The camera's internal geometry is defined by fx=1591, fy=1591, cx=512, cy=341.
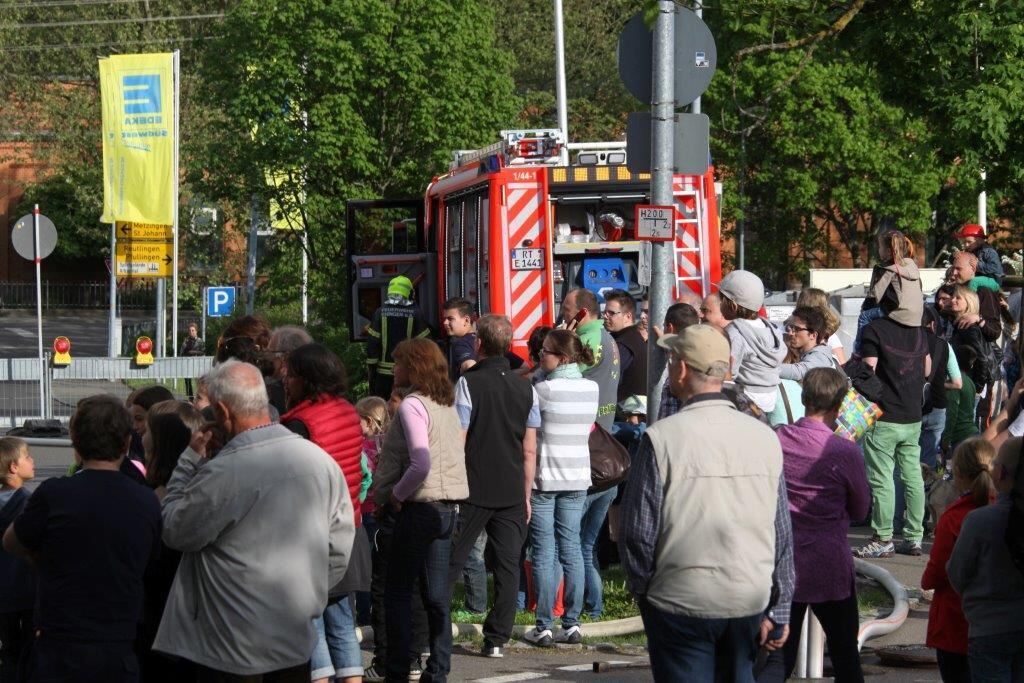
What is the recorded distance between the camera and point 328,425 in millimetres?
6797

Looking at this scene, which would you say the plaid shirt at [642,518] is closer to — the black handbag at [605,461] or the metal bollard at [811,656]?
the metal bollard at [811,656]

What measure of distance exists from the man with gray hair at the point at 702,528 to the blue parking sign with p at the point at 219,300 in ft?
101

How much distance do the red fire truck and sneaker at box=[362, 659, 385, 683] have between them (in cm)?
690

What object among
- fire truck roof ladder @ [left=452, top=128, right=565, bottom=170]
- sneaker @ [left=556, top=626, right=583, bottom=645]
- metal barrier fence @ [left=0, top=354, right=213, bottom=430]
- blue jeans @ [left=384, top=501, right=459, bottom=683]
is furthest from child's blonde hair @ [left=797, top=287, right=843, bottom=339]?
metal barrier fence @ [left=0, top=354, right=213, bottom=430]

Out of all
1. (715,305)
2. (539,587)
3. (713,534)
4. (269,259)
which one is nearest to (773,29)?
(715,305)

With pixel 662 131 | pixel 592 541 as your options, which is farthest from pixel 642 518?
pixel 662 131

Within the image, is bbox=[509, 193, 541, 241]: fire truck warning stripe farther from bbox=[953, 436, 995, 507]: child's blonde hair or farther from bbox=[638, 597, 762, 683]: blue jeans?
bbox=[638, 597, 762, 683]: blue jeans

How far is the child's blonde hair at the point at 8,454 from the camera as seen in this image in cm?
750

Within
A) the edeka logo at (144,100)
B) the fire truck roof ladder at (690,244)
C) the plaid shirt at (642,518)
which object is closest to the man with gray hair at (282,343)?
the plaid shirt at (642,518)

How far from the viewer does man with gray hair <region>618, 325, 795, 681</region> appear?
5.25m

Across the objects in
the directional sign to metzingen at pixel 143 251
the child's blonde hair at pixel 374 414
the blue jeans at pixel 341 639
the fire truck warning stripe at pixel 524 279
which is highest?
the directional sign to metzingen at pixel 143 251

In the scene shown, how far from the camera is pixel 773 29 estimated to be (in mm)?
9984

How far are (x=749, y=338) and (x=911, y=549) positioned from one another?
3834 millimetres

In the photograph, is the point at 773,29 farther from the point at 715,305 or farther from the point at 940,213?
the point at 940,213
